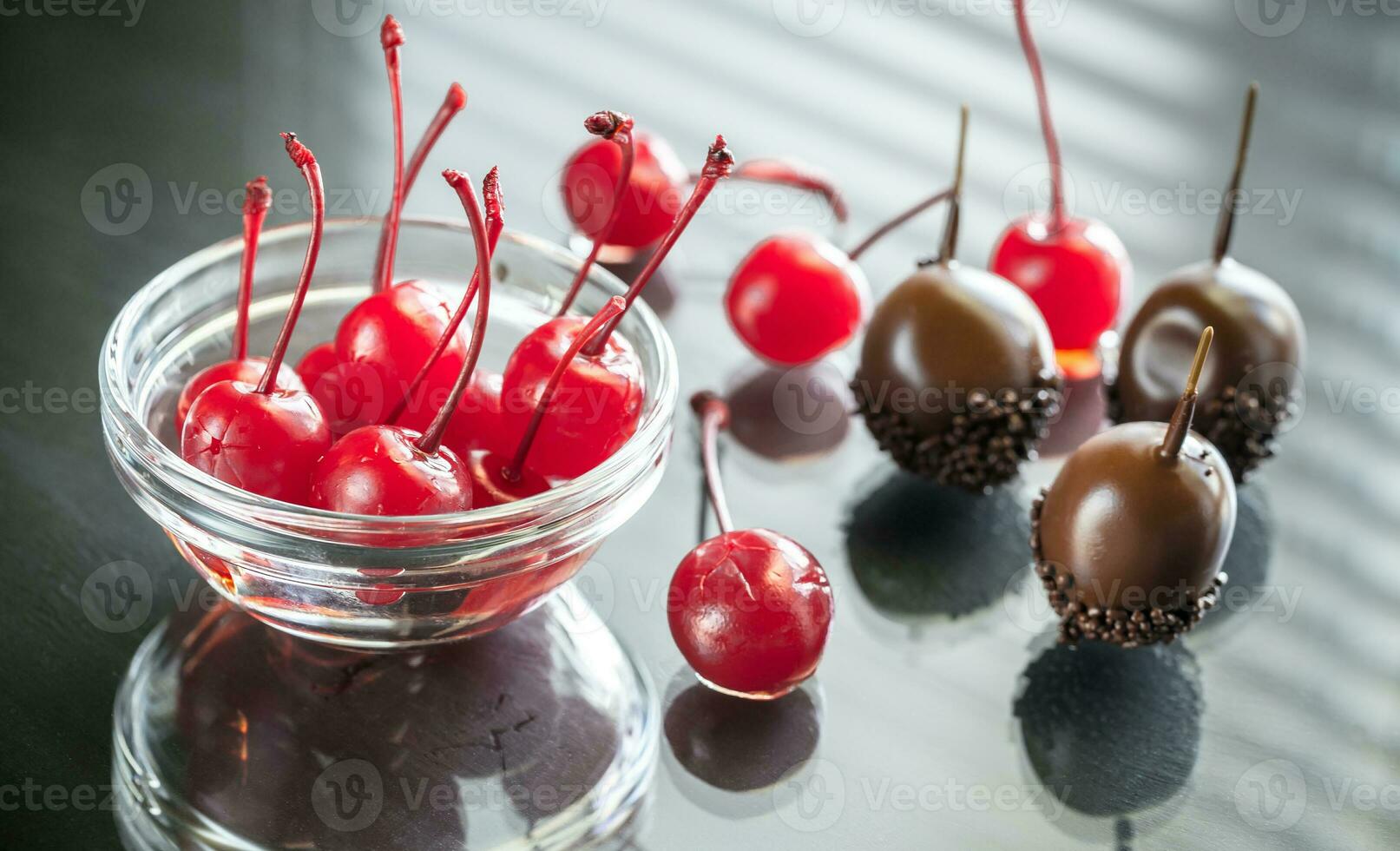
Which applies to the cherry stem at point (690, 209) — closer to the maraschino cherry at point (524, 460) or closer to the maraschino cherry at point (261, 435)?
the maraschino cherry at point (524, 460)

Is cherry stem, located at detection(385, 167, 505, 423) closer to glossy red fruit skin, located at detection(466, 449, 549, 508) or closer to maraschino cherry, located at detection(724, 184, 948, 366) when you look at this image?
glossy red fruit skin, located at detection(466, 449, 549, 508)

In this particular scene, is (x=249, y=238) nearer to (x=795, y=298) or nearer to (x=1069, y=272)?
Answer: (x=795, y=298)

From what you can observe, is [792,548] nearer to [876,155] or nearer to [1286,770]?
[1286,770]

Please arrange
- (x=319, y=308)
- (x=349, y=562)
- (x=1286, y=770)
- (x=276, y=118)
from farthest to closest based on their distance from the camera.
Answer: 1. (x=276, y=118)
2. (x=319, y=308)
3. (x=1286, y=770)
4. (x=349, y=562)

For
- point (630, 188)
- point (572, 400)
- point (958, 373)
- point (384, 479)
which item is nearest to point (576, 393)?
point (572, 400)

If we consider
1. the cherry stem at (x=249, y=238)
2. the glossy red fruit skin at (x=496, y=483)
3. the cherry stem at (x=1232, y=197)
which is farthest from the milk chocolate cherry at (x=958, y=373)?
the cherry stem at (x=249, y=238)

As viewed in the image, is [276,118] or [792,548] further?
[276,118]

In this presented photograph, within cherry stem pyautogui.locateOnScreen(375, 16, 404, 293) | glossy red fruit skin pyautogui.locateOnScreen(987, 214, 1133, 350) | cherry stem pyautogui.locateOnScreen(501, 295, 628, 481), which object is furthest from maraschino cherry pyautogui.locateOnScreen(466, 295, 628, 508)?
glossy red fruit skin pyautogui.locateOnScreen(987, 214, 1133, 350)

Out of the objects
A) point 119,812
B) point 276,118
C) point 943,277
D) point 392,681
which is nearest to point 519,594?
point 392,681
